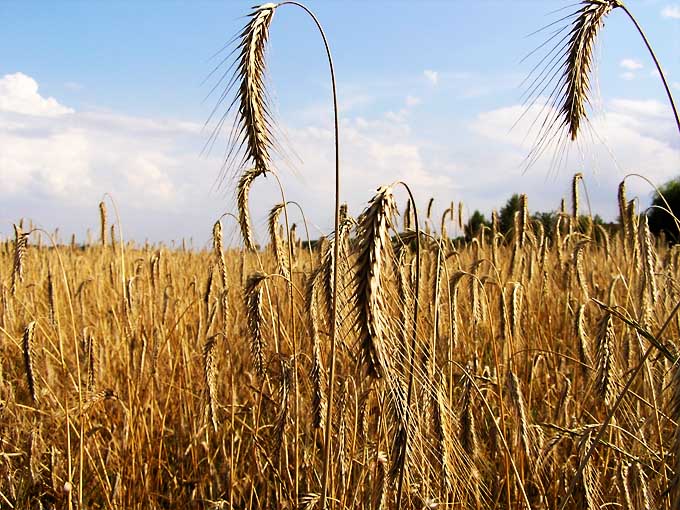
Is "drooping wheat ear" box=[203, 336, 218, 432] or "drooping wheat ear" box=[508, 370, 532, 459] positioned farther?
"drooping wheat ear" box=[203, 336, 218, 432]

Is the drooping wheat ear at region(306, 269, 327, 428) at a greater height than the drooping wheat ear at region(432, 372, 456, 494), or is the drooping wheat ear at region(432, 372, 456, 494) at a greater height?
the drooping wheat ear at region(306, 269, 327, 428)

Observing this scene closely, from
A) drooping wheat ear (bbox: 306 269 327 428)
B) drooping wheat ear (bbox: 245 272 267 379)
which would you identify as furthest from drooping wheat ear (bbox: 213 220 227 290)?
drooping wheat ear (bbox: 306 269 327 428)

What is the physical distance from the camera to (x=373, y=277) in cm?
118

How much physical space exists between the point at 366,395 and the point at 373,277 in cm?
106

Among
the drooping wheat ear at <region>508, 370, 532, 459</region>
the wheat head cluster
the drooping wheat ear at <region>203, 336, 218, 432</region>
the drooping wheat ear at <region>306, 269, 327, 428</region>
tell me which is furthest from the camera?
the drooping wheat ear at <region>203, 336, 218, 432</region>

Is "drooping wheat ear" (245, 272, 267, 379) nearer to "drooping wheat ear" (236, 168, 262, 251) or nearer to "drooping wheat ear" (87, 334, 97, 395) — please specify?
"drooping wheat ear" (236, 168, 262, 251)

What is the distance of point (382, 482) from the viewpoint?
183cm

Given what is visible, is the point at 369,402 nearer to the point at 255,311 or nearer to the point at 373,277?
the point at 255,311

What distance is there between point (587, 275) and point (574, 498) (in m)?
2.94

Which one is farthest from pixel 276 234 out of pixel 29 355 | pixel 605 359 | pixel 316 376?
pixel 605 359

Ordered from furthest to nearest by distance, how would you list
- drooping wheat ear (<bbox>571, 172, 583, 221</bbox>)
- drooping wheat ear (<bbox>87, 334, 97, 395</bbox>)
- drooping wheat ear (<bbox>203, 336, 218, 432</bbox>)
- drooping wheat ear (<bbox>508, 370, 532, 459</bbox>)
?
drooping wheat ear (<bbox>571, 172, 583, 221</bbox>) < drooping wheat ear (<bbox>87, 334, 97, 395</bbox>) < drooping wheat ear (<bbox>203, 336, 218, 432</bbox>) < drooping wheat ear (<bbox>508, 370, 532, 459</bbox>)

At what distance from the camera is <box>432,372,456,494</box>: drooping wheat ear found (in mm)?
1722

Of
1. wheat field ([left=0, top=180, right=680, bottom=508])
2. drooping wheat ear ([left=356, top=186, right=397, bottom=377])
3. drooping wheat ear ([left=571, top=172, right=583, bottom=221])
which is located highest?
drooping wheat ear ([left=571, top=172, right=583, bottom=221])

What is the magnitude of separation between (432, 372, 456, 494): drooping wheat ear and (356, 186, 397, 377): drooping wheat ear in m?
0.50
